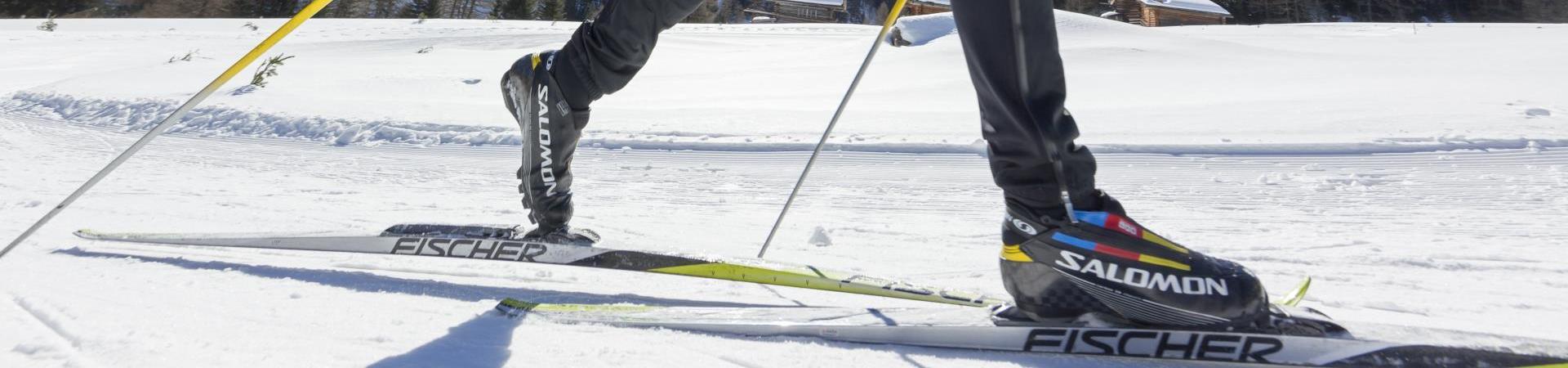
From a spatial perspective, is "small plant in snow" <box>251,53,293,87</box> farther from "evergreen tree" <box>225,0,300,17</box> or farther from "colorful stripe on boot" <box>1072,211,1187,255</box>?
"evergreen tree" <box>225,0,300,17</box>

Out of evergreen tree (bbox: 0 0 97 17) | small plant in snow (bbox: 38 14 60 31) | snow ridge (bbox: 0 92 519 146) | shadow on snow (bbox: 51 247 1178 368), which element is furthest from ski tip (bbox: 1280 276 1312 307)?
evergreen tree (bbox: 0 0 97 17)

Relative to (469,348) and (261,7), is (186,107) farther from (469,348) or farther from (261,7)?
(261,7)

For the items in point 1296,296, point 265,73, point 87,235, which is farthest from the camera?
point 265,73

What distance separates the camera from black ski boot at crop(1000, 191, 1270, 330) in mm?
1090

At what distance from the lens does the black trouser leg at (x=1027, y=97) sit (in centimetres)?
108

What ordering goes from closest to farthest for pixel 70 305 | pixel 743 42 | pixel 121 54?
pixel 70 305
pixel 121 54
pixel 743 42

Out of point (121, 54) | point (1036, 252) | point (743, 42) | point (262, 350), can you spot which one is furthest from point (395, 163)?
point (743, 42)

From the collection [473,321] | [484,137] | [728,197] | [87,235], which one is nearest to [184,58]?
[484,137]

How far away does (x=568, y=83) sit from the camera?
1556 mm

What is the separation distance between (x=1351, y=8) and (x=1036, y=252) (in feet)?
103

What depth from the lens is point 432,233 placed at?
5.61 ft

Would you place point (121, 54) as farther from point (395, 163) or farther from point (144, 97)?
point (395, 163)

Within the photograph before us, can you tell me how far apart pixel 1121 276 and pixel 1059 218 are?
0.10 m

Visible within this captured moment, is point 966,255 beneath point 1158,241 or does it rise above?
beneath
